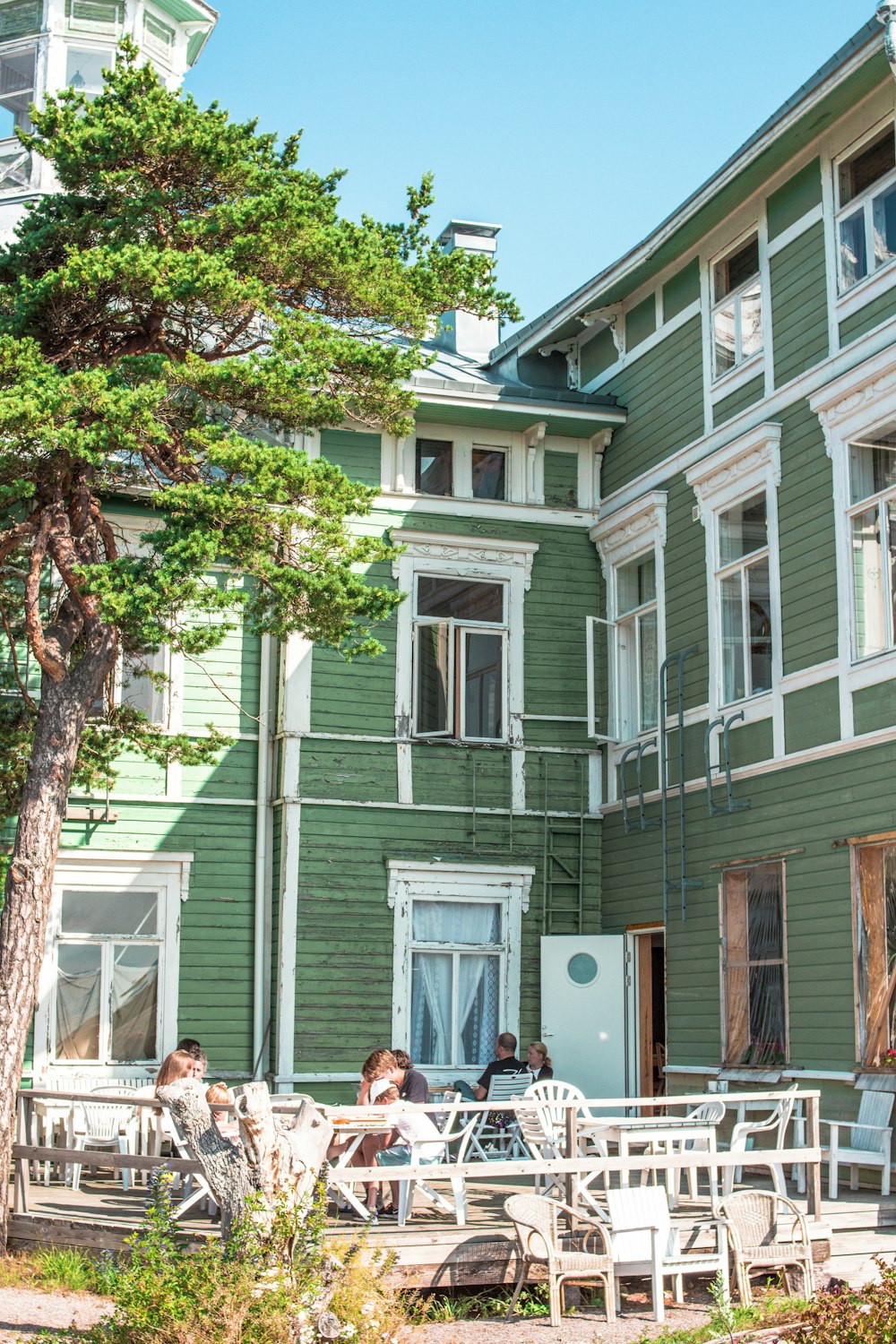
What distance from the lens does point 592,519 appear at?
16.9 meters

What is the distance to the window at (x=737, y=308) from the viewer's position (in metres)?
14.1

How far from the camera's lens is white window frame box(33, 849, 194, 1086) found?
583 inches

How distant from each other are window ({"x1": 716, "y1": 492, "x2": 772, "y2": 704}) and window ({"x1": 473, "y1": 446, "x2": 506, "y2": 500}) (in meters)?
3.15

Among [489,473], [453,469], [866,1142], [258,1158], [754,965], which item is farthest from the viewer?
[489,473]

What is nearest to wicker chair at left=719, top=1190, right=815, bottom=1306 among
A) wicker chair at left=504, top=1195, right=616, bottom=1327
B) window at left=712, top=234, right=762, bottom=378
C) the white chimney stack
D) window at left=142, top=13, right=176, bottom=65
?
wicker chair at left=504, top=1195, right=616, bottom=1327

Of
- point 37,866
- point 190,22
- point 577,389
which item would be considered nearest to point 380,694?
point 577,389

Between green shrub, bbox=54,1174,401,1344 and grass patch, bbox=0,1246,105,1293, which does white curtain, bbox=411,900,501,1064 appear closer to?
grass patch, bbox=0,1246,105,1293

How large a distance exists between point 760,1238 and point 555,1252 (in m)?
1.31

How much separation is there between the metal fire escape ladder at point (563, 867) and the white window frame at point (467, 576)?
0.81m

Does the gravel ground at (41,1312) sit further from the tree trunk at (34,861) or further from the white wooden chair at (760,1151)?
the white wooden chair at (760,1151)

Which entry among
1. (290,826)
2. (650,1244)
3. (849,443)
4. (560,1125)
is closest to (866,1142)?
(560,1125)

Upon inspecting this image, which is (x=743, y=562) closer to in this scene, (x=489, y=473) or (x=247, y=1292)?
(x=489, y=473)

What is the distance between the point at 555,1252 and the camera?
863cm

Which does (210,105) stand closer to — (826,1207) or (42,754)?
(42,754)
